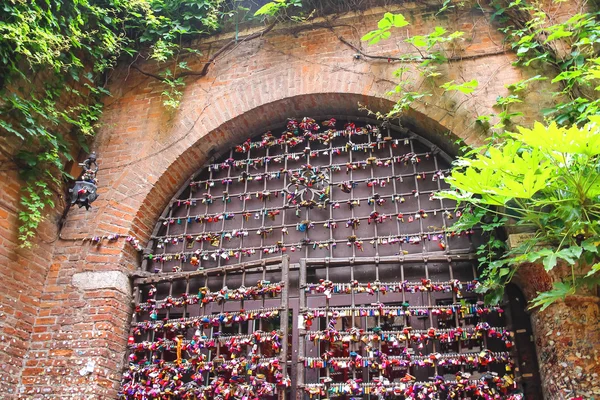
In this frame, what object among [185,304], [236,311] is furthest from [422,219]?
[185,304]

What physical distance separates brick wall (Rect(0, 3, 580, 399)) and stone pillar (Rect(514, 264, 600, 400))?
5.07 feet

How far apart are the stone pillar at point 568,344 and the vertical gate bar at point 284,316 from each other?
6.17 feet

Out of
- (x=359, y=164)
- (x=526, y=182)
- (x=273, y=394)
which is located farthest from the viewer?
(x=359, y=164)

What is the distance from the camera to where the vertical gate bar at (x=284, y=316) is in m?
3.65

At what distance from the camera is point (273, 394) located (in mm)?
3635

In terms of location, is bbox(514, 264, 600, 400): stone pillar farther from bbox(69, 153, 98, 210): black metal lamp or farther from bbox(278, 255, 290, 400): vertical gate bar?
bbox(69, 153, 98, 210): black metal lamp

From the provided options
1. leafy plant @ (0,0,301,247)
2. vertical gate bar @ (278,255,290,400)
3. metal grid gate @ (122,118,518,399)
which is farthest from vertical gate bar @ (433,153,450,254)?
leafy plant @ (0,0,301,247)

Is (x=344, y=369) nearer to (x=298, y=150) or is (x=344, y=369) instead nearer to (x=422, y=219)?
(x=422, y=219)

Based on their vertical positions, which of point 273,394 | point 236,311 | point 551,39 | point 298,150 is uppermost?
point 551,39

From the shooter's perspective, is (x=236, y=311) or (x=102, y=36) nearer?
(x=236, y=311)

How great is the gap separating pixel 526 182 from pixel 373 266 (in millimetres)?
1771

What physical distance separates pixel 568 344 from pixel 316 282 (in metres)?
1.98

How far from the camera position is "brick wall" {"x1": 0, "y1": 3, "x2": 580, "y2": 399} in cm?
409

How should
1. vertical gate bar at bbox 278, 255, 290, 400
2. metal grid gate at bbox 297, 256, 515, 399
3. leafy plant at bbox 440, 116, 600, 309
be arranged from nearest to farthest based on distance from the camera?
leafy plant at bbox 440, 116, 600, 309, metal grid gate at bbox 297, 256, 515, 399, vertical gate bar at bbox 278, 255, 290, 400
